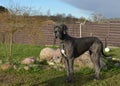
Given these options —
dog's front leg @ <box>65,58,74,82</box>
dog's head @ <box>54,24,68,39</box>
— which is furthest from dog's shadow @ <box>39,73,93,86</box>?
dog's head @ <box>54,24,68,39</box>

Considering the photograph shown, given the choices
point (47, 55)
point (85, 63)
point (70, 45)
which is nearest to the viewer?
point (70, 45)

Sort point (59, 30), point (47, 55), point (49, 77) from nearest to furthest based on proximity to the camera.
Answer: point (59, 30), point (49, 77), point (47, 55)

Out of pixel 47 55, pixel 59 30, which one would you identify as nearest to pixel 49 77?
pixel 59 30

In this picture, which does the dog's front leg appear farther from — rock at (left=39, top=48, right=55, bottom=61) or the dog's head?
rock at (left=39, top=48, right=55, bottom=61)

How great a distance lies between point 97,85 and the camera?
12.0 metres

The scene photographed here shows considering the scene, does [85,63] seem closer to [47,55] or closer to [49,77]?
[47,55]

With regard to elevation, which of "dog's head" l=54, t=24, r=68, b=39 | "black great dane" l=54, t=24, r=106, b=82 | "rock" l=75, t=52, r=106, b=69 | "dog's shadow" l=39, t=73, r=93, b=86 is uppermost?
"dog's head" l=54, t=24, r=68, b=39

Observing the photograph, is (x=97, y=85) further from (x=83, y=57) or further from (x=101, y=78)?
(x=83, y=57)

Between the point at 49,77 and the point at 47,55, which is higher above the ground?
the point at 47,55

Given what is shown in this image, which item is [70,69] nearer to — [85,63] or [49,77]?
[49,77]

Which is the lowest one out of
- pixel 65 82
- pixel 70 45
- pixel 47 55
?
pixel 65 82

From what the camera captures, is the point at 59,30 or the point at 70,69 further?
the point at 70,69

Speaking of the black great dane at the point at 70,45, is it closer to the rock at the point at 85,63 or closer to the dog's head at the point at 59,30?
the dog's head at the point at 59,30

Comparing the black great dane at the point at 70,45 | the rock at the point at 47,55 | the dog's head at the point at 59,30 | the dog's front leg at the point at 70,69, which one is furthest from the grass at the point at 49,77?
the dog's head at the point at 59,30
